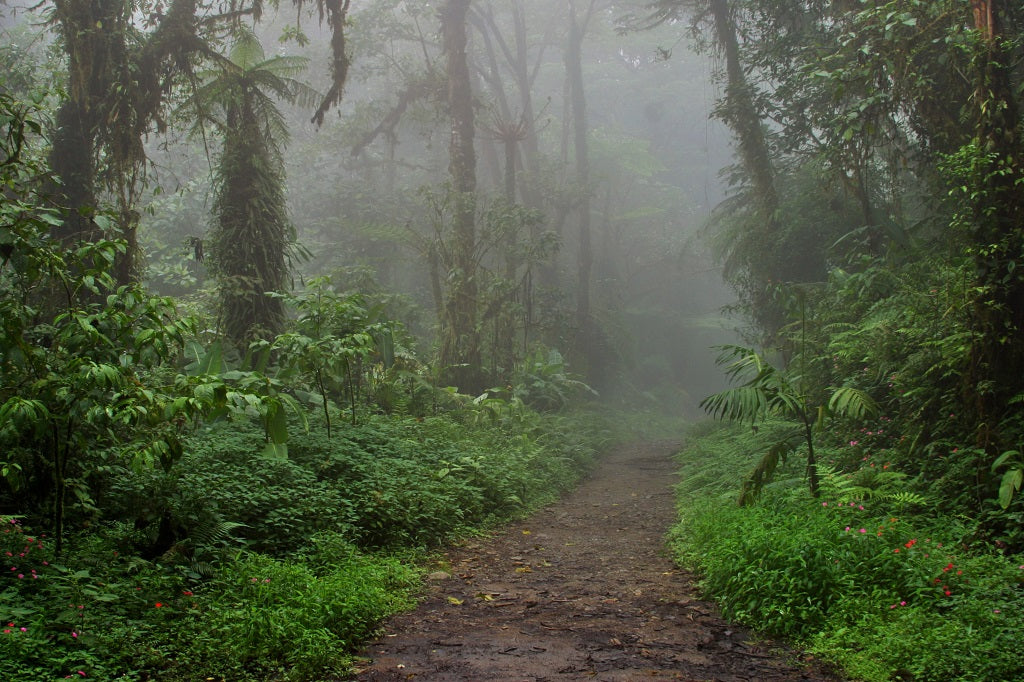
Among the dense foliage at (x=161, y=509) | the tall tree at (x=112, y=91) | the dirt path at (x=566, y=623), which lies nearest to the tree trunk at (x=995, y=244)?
the dirt path at (x=566, y=623)

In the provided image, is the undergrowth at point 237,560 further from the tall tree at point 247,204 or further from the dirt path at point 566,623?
the tall tree at point 247,204

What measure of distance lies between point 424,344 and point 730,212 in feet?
28.5

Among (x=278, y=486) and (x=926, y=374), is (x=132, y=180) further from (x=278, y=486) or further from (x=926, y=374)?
(x=926, y=374)

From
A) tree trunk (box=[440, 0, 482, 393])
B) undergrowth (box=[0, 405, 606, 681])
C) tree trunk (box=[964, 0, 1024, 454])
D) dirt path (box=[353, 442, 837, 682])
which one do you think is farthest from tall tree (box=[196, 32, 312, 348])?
tree trunk (box=[964, 0, 1024, 454])

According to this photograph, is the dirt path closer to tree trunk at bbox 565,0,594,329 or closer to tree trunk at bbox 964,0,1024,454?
tree trunk at bbox 964,0,1024,454

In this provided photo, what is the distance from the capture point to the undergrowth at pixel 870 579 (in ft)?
11.6

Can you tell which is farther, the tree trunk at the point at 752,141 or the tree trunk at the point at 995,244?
the tree trunk at the point at 752,141

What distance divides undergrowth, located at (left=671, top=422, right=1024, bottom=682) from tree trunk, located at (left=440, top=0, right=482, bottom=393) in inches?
314

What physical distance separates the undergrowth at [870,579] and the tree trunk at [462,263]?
7.98 meters

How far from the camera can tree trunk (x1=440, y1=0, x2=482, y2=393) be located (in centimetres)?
1386

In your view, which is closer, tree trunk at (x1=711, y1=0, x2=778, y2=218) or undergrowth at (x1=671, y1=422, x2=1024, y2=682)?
undergrowth at (x1=671, y1=422, x2=1024, y2=682)

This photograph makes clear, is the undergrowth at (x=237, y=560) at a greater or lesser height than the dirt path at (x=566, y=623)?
greater

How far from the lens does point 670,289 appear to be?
112 ft

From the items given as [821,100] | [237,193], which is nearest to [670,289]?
[821,100]
